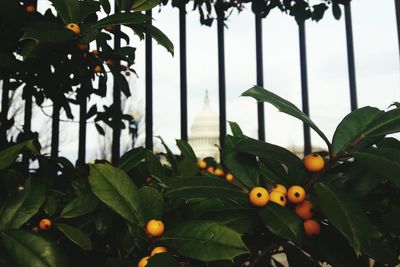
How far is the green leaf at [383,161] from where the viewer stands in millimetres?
481

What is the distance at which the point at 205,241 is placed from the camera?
1.64ft

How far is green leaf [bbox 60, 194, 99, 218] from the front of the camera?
0.71 meters

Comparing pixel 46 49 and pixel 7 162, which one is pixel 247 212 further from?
pixel 46 49

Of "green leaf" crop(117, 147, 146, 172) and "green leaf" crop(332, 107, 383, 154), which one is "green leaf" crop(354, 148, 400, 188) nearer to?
"green leaf" crop(332, 107, 383, 154)

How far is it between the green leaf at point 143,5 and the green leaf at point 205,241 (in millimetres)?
518

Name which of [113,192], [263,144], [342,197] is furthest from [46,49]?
[342,197]

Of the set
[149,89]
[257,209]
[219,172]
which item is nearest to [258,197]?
[257,209]

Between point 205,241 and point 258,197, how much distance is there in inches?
3.9

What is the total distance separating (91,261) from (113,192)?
25 cm

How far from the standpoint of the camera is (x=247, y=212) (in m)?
0.57

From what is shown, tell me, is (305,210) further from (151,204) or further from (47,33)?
(47,33)

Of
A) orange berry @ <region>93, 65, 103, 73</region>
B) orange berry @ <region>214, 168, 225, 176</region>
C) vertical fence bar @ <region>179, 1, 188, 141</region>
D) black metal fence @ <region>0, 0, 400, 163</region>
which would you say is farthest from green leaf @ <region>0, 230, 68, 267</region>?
vertical fence bar @ <region>179, 1, 188, 141</region>

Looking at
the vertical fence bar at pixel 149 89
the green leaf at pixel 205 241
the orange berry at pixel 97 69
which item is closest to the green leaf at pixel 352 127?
the green leaf at pixel 205 241

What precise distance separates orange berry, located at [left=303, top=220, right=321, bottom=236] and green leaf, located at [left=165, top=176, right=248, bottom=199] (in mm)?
97
